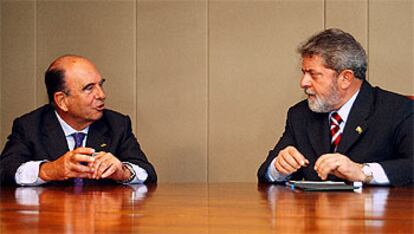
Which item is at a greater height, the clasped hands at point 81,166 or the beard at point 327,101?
the beard at point 327,101

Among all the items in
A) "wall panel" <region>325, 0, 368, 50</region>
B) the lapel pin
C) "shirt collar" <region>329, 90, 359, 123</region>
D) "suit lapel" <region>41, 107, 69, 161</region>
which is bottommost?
"suit lapel" <region>41, 107, 69, 161</region>

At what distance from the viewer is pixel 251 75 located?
4.87 metres

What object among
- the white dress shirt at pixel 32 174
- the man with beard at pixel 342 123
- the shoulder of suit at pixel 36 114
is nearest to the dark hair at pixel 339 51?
the man with beard at pixel 342 123

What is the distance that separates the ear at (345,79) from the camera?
377cm

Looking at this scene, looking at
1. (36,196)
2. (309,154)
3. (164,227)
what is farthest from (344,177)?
(164,227)

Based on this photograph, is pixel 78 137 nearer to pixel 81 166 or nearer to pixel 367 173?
pixel 81 166

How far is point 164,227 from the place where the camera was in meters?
1.52

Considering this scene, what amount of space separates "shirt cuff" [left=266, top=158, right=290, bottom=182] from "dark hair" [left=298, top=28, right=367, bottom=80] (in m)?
0.63

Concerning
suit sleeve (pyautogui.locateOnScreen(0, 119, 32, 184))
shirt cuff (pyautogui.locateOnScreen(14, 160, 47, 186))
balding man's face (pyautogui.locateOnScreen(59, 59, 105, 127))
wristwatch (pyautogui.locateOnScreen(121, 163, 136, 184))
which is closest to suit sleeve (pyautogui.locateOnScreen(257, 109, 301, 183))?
wristwatch (pyautogui.locateOnScreen(121, 163, 136, 184))

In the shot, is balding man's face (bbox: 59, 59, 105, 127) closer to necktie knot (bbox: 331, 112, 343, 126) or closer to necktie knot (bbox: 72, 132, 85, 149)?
necktie knot (bbox: 72, 132, 85, 149)

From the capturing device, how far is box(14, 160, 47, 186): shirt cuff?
335cm

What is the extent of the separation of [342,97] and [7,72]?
102 inches

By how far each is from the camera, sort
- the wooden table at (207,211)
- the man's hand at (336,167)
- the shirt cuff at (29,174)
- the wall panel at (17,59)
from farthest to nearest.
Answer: the wall panel at (17,59) < the shirt cuff at (29,174) < the man's hand at (336,167) < the wooden table at (207,211)

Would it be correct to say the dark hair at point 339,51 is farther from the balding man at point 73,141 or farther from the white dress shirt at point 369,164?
the balding man at point 73,141
